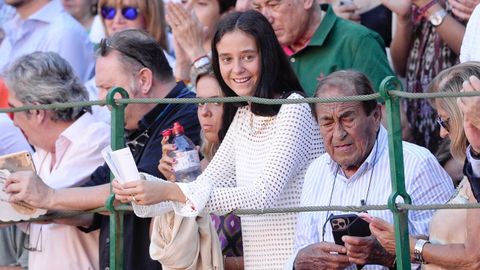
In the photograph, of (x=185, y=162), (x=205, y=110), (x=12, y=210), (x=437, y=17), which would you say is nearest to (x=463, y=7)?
(x=437, y=17)

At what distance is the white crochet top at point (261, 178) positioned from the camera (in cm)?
602

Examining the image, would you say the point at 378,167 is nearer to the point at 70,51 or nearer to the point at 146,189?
the point at 146,189

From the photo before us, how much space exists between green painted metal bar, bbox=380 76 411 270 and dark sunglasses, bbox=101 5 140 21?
11.5ft

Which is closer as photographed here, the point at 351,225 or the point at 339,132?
the point at 351,225

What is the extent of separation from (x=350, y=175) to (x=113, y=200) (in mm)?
1157

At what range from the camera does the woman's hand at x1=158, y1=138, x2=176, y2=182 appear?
21.2 feet

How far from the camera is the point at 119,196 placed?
6.11 metres

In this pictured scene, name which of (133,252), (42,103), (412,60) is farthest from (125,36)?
(412,60)

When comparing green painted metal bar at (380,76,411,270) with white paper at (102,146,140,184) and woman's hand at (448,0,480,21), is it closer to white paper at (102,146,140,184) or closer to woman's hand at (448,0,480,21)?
white paper at (102,146,140,184)

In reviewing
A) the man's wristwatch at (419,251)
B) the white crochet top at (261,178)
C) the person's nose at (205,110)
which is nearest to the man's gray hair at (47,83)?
the person's nose at (205,110)

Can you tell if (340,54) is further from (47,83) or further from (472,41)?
(47,83)

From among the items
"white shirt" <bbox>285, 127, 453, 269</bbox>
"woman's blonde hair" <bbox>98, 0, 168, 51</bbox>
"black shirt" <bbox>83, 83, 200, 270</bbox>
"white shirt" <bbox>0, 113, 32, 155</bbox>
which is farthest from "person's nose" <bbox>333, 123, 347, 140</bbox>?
"woman's blonde hair" <bbox>98, 0, 168, 51</bbox>

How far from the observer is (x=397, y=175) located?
5582mm

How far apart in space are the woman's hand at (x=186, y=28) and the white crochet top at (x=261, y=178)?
1852mm
